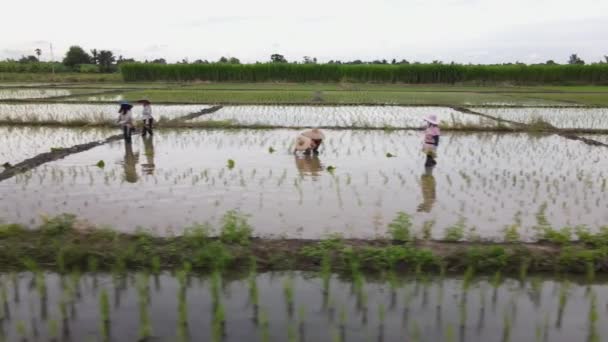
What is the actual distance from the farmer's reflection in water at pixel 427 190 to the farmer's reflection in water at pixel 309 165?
1.37 m

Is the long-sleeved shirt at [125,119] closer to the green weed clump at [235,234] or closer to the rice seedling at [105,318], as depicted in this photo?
the green weed clump at [235,234]

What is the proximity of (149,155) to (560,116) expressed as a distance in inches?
445

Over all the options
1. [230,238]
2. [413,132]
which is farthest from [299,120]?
[230,238]

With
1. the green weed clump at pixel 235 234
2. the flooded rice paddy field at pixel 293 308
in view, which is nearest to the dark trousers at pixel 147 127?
the green weed clump at pixel 235 234

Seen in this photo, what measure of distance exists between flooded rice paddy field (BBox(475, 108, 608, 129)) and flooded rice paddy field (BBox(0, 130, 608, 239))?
3602 mm

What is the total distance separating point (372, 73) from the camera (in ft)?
115

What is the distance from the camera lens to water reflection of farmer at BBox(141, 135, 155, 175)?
6816 mm

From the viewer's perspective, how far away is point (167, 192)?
560 centimetres

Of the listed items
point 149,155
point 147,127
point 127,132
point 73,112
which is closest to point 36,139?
point 127,132

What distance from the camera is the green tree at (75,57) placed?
53622mm

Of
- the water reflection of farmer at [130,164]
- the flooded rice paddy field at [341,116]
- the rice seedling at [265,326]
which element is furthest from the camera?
the flooded rice paddy field at [341,116]

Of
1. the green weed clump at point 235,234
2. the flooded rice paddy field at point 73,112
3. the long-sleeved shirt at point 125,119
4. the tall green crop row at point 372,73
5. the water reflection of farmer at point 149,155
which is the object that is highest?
the tall green crop row at point 372,73

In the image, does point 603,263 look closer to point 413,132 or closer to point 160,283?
point 160,283

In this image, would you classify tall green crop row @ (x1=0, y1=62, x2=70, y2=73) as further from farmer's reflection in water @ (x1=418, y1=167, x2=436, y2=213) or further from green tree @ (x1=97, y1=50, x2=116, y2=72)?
farmer's reflection in water @ (x1=418, y1=167, x2=436, y2=213)
